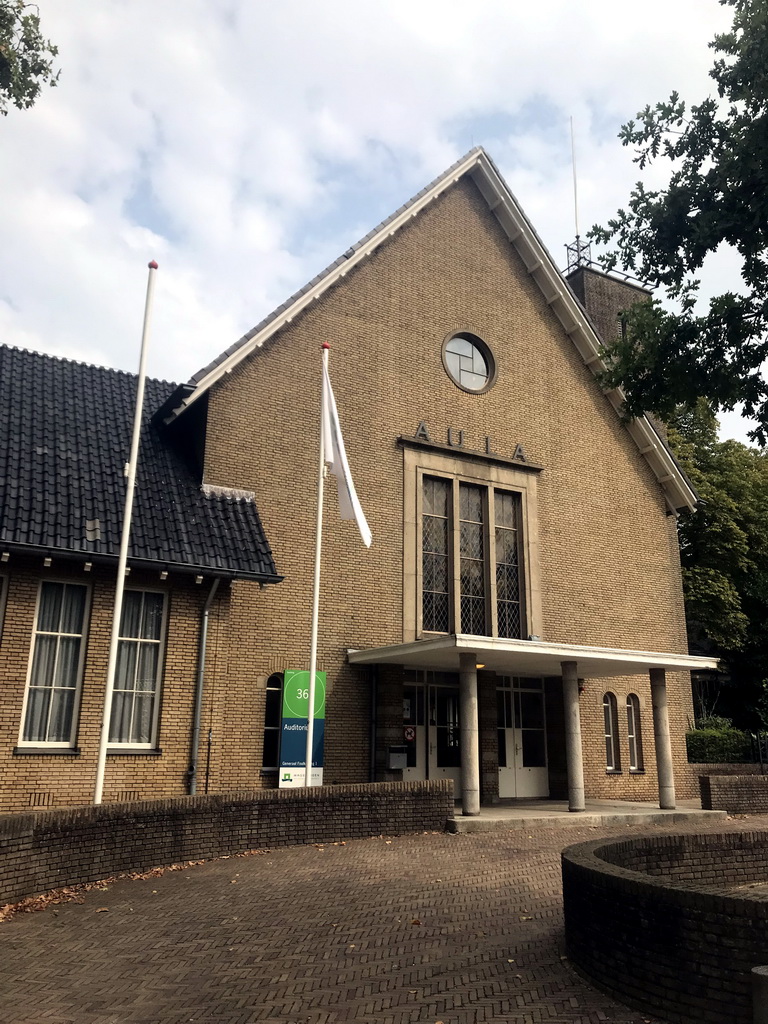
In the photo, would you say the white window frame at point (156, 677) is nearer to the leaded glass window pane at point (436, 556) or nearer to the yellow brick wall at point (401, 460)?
the yellow brick wall at point (401, 460)

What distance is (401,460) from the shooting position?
19.0 m

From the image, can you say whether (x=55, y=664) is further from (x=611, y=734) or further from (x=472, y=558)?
(x=611, y=734)

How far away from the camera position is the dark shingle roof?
45.9 feet

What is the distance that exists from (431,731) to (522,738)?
2.81 meters

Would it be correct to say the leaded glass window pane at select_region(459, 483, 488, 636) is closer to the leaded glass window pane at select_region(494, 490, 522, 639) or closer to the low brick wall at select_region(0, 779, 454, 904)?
the leaded glass window pane at select_region(494, 490, 522, 639)

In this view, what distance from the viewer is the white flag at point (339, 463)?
15734 millimetres

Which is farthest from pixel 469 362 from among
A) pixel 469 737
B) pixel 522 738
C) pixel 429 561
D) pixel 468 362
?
pixel 469 737

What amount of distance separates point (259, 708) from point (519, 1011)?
10.7 metres

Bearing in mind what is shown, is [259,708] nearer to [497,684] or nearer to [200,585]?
[200,585]

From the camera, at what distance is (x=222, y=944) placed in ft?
25.1

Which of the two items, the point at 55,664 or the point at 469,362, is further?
the point at 469,362

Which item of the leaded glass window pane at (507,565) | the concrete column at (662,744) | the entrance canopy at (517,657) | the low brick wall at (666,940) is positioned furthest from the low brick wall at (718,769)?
the low brick wall at (666,940)

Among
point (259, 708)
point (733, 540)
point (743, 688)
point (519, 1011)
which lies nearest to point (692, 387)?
point (519, 1011)

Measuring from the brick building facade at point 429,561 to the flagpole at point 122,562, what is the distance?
0.93 m
